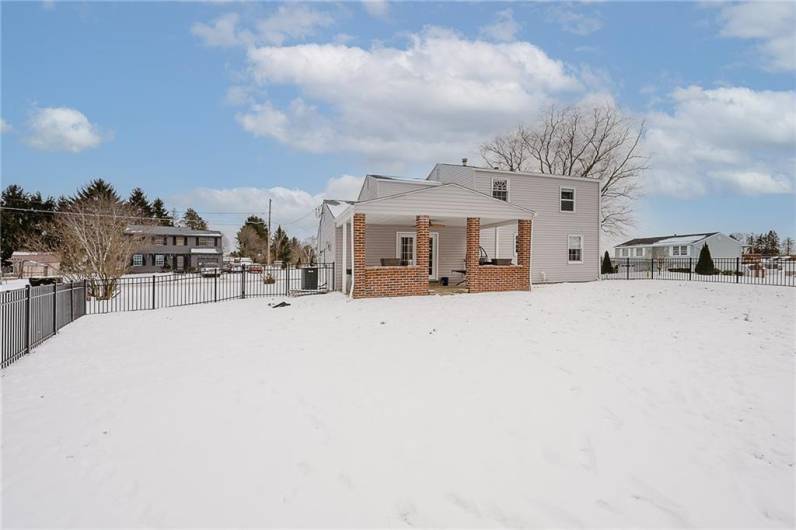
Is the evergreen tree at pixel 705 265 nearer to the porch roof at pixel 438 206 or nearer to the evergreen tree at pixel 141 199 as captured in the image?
the porch roof at pixel 438 206

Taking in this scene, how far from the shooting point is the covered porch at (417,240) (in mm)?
14273

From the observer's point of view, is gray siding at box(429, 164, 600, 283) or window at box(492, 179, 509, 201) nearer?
window at box(492, 179, 509, 201)

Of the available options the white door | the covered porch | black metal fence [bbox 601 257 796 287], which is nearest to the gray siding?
the white door

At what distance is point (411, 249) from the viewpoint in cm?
1877

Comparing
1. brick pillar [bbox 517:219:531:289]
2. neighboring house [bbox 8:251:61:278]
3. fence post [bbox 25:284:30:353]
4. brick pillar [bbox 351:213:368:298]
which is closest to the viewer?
fence post [bbox 25:284:30:353]

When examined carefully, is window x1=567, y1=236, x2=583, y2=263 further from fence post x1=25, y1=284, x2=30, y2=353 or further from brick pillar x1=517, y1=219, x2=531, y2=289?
fence post x1=25, y1=284, x2=30, y2=353

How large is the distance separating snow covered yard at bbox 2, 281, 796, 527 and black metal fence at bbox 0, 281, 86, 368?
41 centimetres

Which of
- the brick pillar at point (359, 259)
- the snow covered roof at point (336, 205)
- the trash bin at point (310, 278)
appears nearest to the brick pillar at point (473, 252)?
the brick pillar at point (359, 259)

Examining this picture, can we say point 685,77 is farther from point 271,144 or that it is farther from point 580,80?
point 271,144

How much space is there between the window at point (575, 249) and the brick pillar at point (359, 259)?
1267cm

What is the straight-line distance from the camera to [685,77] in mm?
18906

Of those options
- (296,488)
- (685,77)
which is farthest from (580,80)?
(296,488)

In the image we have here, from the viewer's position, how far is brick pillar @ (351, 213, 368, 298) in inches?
558

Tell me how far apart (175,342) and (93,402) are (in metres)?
3.38
